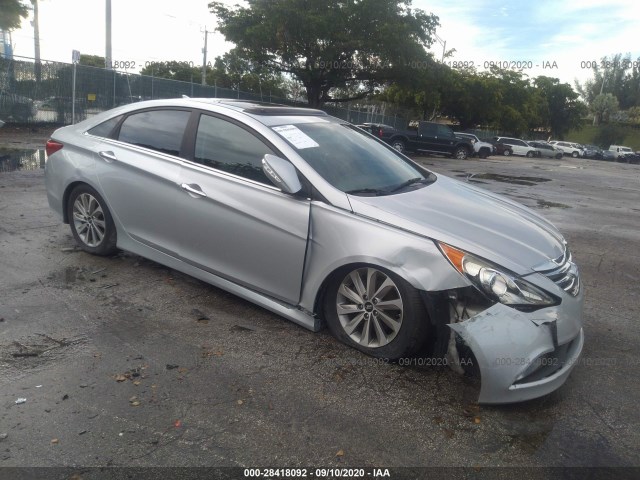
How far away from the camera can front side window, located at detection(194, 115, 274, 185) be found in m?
4.11

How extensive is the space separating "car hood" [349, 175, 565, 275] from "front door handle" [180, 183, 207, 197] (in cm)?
120

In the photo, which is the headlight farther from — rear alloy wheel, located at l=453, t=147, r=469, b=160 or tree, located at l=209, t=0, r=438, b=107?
rear alloy wheel, located at l=453, t=147, r=469, b=160

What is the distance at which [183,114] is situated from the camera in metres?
4.67

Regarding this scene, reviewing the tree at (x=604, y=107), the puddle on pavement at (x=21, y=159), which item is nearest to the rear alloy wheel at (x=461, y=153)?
the puddle on pavement at (x=21, y=159)

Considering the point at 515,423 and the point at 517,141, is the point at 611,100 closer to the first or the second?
the point at 517,141

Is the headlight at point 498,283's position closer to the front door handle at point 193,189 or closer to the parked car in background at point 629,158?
Result: the front door handle at point 193,189

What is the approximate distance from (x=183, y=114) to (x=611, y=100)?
92479mm

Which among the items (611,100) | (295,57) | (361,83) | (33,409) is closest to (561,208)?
(33,409)

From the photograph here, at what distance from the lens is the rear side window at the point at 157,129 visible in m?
4.64

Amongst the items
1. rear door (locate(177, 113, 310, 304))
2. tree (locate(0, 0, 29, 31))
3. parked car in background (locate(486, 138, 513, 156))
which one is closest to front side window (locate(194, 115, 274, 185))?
rear door (locate(177, 113, 310, 304))

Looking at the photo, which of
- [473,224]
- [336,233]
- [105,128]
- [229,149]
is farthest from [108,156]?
[473,224]

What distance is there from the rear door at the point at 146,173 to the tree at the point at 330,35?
2352 centimetres

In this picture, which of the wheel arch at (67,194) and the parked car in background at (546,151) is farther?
the parked car in background at (546,151)

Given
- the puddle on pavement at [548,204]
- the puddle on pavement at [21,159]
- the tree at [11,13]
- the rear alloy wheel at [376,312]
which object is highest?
the tree at [11,13]
